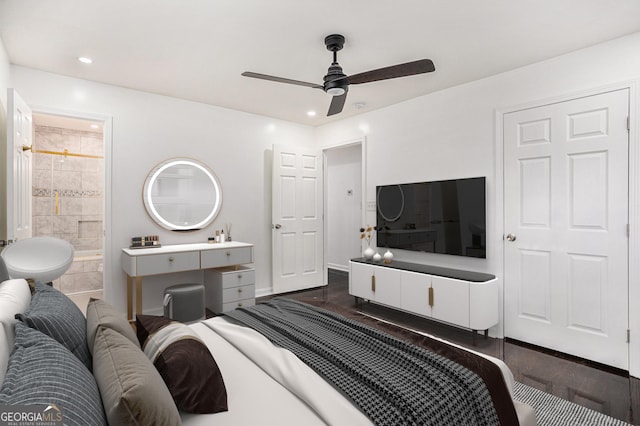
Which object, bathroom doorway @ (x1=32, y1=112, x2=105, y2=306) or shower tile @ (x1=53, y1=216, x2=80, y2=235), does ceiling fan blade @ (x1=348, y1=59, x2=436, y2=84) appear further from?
shower tile @ (x1=53, y1=216, x2=80, y2=235)

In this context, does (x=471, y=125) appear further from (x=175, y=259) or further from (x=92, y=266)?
(x=92, y=266)

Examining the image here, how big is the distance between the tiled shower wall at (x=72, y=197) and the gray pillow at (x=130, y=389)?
15.8 feet

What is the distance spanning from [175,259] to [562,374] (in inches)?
142

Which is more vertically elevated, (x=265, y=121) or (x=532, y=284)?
(x=265, y=121)

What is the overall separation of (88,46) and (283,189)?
2720mm

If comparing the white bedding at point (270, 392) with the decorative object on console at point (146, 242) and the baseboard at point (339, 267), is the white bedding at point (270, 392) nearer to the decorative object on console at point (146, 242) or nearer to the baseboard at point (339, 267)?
the decorative object on console at point (146, 242)

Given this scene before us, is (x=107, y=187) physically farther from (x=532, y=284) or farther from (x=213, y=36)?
(x=532, y=284)

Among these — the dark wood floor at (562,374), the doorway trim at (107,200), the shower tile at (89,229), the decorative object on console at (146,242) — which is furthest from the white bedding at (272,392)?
the shower tile at (89,229)

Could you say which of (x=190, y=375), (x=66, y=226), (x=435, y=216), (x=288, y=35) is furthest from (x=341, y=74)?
(x=66, y=226)

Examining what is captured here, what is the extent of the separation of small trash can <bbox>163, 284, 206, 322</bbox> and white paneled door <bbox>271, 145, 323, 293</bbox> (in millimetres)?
1326

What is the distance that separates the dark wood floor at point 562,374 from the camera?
2172 mm

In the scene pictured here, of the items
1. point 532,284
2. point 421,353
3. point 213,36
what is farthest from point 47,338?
Answer: point 532,284

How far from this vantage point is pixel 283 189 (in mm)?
4918

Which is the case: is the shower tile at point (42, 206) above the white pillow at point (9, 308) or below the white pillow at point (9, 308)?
above
